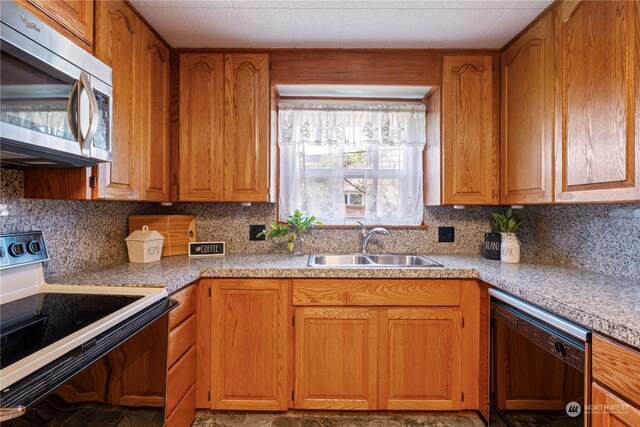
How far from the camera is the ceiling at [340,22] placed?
5.25 ft

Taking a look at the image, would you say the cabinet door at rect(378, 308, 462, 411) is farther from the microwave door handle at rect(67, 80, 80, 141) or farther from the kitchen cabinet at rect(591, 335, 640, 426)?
the microwave door handle at rect(67, 80, 80, 141)

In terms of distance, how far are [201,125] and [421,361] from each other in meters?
1.91

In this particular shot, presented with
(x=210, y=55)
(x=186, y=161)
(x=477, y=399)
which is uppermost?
(x=210, y=55)

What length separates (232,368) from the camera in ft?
5.57

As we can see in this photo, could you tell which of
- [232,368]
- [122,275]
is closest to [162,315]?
[122,275]

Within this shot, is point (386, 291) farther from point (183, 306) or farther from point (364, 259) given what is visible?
point (183, 306)

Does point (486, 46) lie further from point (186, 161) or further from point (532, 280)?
point (186, 161)

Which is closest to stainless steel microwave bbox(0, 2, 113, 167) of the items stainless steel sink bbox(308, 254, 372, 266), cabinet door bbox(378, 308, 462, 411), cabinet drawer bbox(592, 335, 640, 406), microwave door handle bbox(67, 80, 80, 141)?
microwave door handle bbox(67, 80, 80, 141)

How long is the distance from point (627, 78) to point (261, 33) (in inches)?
68.5

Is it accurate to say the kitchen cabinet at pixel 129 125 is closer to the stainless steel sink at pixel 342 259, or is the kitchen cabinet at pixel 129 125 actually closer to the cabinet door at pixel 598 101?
the stainless steel sink at pixel 342 259

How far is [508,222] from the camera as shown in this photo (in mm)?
2023

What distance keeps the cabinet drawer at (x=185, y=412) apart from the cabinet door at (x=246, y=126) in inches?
43.6

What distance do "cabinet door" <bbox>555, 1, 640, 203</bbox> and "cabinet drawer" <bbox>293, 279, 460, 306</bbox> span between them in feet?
2.34

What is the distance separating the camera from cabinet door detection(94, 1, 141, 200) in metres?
1.36
